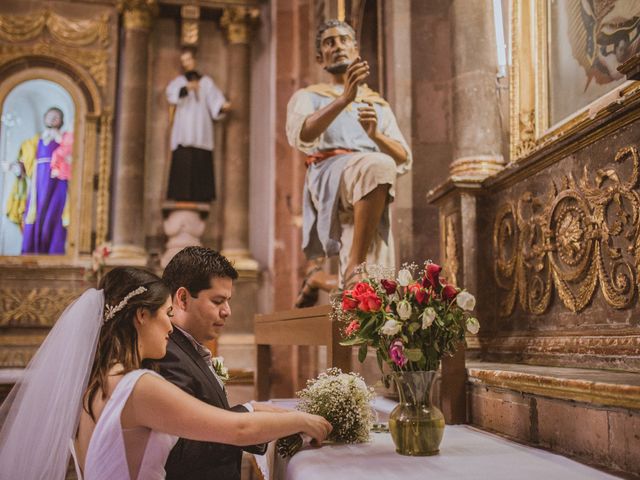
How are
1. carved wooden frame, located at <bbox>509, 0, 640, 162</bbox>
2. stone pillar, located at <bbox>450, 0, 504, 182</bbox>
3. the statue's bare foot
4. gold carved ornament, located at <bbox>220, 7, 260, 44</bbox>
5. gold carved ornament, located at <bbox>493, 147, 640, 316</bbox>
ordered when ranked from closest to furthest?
gold carved ornament, located at <bbox>493, 147, 640, 316</bbox> < carved wooden frame, located at <bbox>509, 0, 640, 162</bbox> < stone pillar, located at <bbox>450, 0, 504, 182</bbox> < the statue's bare foot < gold carved ornament, located at <bbox>220, 7, 260, 44</bbox>

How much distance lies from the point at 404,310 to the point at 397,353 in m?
0.13

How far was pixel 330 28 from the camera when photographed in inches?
154

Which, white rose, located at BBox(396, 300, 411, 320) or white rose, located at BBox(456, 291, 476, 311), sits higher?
white rose, located at BBox(456, 291, 476, 311)

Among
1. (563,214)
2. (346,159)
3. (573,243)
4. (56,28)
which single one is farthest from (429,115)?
(56,28)

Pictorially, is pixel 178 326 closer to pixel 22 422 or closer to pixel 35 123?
pixel 22 422

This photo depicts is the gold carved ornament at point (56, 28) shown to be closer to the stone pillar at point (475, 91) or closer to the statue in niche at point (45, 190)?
the statue in niche at point (45, 190)

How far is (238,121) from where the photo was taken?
1016 cm

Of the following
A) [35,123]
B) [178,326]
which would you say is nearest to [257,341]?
[178,326]

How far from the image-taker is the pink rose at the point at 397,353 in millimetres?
1998

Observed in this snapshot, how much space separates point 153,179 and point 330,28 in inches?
260

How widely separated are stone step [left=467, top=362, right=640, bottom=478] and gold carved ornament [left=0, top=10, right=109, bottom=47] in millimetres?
9012

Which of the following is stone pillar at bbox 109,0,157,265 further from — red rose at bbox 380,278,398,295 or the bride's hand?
red rose at bbox 380,278,398,295

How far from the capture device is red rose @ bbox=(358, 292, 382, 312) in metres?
2.01

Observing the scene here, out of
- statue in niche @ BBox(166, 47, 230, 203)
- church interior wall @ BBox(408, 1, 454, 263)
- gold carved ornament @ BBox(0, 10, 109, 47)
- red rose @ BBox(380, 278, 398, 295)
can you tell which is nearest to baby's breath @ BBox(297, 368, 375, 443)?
red rose @ BBox(380, 278, 398, 295)
